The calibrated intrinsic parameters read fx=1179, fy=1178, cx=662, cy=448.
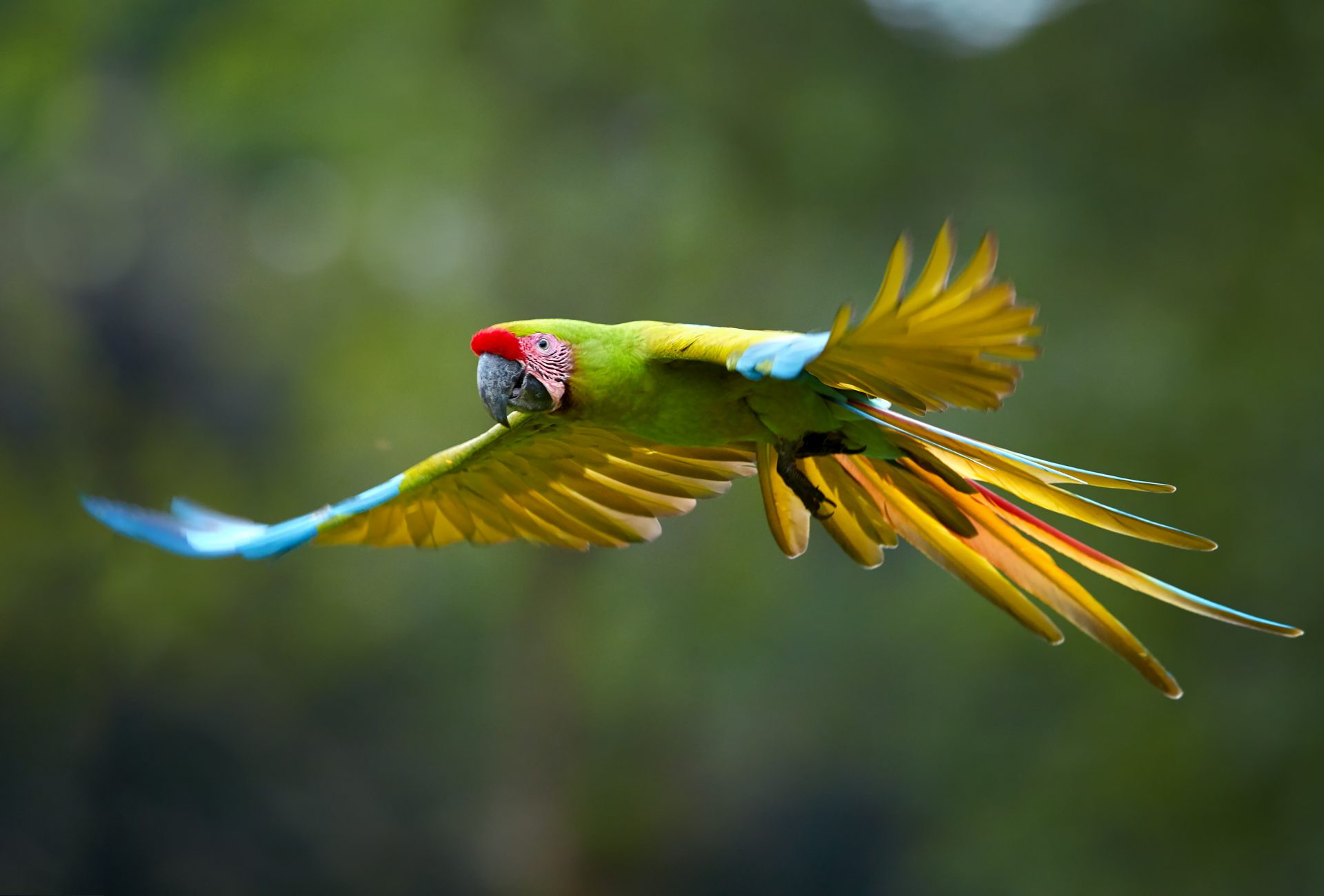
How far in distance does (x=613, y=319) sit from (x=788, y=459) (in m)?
3.02

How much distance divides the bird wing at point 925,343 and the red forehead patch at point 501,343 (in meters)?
0.29

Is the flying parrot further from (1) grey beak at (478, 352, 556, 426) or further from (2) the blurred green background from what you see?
(2) the blurred green background

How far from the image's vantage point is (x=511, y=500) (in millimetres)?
2025

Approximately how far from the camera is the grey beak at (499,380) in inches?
61.9

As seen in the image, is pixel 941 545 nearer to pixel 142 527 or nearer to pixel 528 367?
pixel 528 367

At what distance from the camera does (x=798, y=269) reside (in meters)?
4.76

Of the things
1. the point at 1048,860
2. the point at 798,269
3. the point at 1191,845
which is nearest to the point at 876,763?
the point at 1048,860

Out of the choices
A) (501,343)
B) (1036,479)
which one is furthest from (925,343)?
(501,343)

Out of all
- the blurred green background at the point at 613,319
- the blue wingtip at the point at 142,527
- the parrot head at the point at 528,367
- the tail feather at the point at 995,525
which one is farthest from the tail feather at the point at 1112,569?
the blurred green background at the point at 613,319

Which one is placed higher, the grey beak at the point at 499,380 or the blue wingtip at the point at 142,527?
the grey beak at the point at 499,380

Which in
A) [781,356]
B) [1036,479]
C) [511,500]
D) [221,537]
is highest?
[781,356]

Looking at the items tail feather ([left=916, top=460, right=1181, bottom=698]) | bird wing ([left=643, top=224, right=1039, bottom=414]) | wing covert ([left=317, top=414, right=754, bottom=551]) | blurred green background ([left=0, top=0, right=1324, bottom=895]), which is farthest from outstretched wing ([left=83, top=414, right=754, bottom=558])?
blurred green background ([left=0, top=0, right=1324, bottom=895])

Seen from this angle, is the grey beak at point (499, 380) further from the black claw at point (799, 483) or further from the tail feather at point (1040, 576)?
the tail feather at point (1040, 576)

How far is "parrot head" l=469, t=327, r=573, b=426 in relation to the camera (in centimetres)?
155
